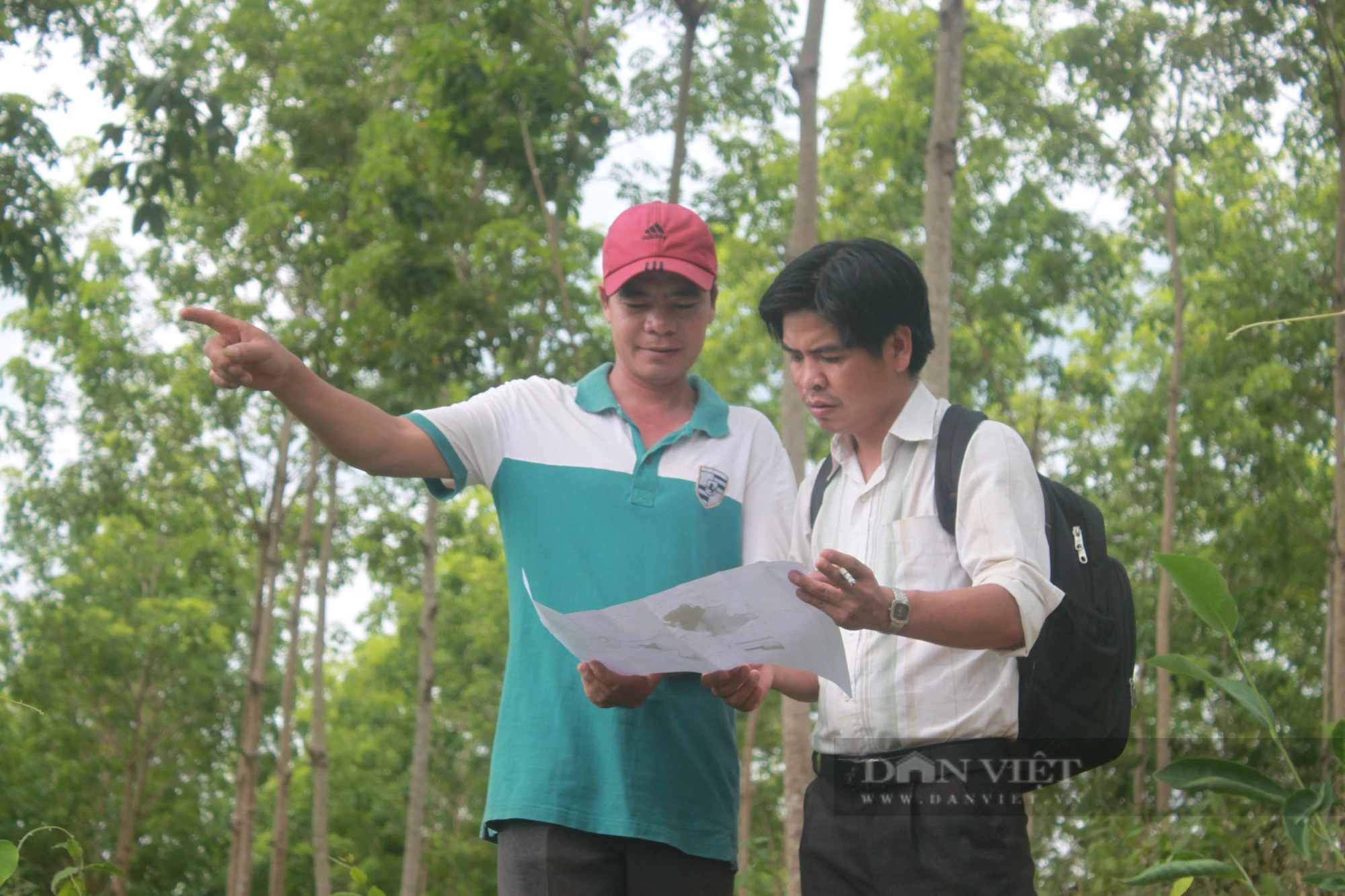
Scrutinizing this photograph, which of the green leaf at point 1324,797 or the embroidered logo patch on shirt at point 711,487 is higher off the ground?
the embroidered logo patch on shirt at point 711,487

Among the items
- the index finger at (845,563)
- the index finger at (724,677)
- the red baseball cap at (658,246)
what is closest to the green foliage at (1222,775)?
the index finger at (724,677)

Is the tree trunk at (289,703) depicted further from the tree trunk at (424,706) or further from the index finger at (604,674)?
the index finger at (604,674)

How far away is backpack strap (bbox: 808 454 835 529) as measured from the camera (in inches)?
80.0

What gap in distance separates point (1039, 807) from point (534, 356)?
411 centimetres

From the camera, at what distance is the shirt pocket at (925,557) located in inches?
69.1

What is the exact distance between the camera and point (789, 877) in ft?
17.5

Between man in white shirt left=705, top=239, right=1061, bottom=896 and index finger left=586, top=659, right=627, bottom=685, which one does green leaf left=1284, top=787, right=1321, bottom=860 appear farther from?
index finger left=586, top=659, right=627, bottom=685

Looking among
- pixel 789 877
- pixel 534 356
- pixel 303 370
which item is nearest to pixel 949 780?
pixel 303 370

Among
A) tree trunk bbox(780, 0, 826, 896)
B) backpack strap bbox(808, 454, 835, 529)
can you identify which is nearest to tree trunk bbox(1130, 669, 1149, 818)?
tree trunk bbox(780, 0, 826, 896)

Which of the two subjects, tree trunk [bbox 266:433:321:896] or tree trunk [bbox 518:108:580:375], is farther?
tree trunk [bbox 266:433:321:896]

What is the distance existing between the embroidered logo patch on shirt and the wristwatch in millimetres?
625

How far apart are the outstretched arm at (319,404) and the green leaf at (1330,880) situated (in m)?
1.57

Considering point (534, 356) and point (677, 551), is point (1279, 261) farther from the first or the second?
point (677, 551)

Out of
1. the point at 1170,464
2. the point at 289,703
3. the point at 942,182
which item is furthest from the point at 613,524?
the point at 289,703
